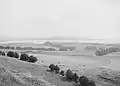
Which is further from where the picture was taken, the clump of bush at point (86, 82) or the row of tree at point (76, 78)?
the row of tree at point (76, 78)

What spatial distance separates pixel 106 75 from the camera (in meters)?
45.2

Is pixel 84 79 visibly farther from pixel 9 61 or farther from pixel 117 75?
pixel 9 61

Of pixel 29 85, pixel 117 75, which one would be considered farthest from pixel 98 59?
pixel 29 85

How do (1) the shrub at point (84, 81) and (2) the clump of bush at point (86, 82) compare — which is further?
(1) the shrub at point (84, 81)

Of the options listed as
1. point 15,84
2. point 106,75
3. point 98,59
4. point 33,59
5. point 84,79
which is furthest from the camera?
point 98,59

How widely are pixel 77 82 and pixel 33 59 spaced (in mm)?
21012

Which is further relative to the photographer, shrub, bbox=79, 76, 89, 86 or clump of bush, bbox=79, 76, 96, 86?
shrub, bbox=79, 76, 89, 86

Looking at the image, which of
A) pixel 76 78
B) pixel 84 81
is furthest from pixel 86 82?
pixel 76 78

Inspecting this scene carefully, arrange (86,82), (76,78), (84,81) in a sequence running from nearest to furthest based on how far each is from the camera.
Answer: (86,82)
(84,81)
(76,78)

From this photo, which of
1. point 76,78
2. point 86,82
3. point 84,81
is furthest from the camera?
point 76,78

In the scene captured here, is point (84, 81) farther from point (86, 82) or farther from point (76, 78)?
point (76, 78)

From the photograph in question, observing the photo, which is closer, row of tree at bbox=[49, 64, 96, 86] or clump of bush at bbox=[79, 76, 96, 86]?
clump of bush at bbox=[79, 76, 96, 86]

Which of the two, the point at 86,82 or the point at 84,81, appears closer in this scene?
the point at 86,82

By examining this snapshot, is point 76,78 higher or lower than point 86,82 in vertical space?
lower
